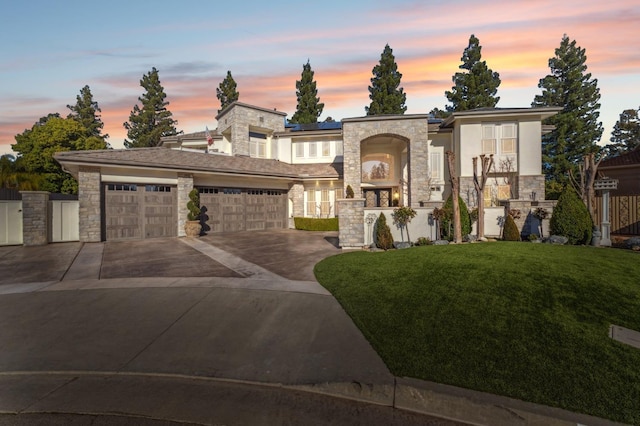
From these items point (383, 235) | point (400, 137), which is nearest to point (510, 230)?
point (383, 235)

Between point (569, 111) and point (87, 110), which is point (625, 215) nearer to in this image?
point (569, 111)

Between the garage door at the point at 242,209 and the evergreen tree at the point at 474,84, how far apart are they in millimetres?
26931

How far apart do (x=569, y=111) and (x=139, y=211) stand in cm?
4588

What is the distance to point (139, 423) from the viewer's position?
2.90m

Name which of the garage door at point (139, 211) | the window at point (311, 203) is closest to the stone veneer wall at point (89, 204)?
the garage door at point (139, 211)

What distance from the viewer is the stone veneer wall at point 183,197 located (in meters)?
16.6

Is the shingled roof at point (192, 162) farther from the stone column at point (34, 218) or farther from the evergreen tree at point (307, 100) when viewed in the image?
the evergreen tree at point (307, 100)

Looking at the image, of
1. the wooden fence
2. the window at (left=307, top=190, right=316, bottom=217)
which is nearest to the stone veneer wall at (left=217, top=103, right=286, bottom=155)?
the window at (left=307, top=190, right=316, bottom=217)

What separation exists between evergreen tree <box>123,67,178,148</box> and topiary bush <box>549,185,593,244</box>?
52.0 metres

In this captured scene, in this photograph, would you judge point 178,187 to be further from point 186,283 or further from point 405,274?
point 405,274

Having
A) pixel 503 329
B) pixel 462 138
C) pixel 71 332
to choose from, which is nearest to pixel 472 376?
pixel 503 329

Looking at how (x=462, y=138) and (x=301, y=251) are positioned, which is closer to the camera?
(x=301, y=251)

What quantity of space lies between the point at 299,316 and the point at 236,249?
7.91 m

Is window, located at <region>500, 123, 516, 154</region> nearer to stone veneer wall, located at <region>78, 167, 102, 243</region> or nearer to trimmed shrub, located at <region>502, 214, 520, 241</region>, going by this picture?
trimmed shrub, located at <region>502, 214, 520, 241</region>
